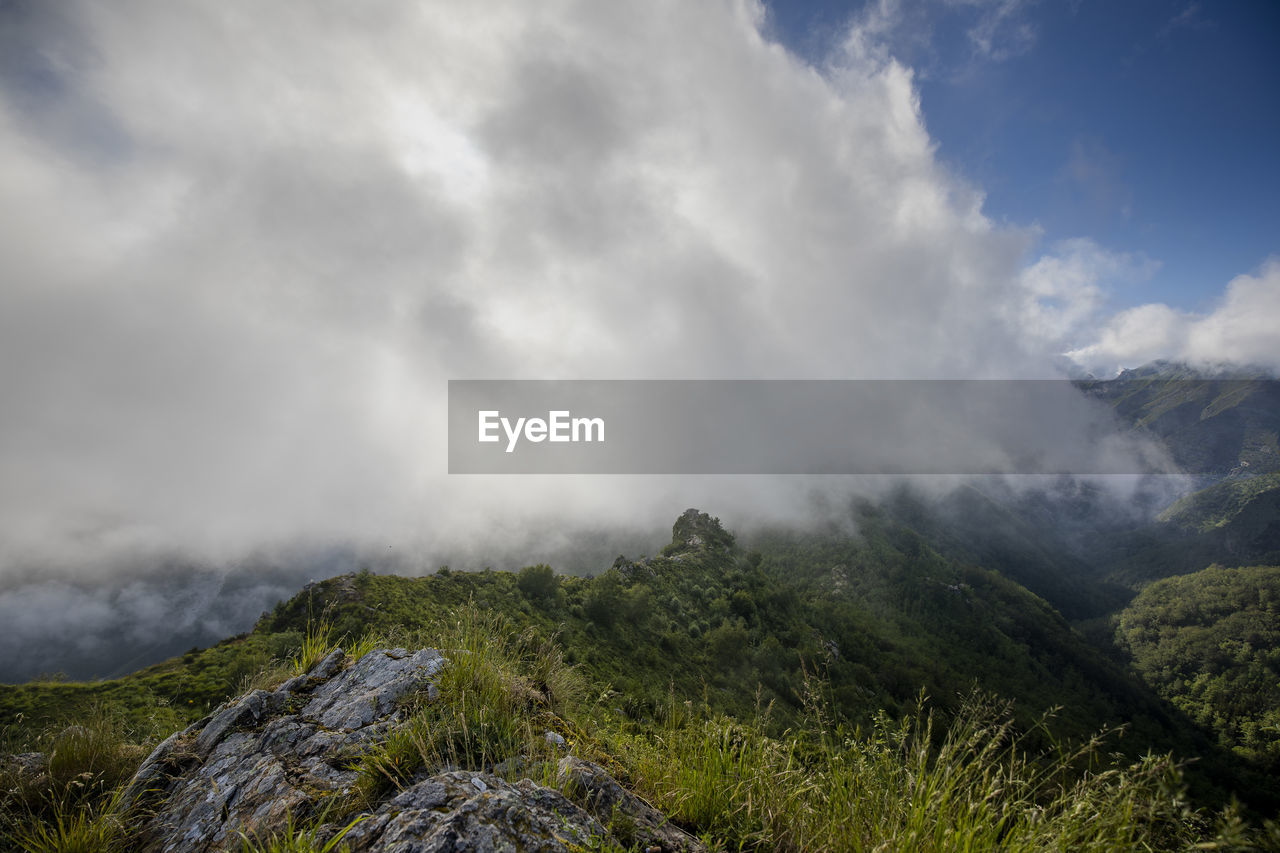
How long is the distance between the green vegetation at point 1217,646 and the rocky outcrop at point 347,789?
17440 cm

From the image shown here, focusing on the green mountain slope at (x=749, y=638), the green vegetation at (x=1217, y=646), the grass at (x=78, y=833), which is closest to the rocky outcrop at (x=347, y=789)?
the grass at (x=78, y=833)

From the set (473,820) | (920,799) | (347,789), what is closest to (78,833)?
(347,789)

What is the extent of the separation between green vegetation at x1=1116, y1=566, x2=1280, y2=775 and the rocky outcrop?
174395mm

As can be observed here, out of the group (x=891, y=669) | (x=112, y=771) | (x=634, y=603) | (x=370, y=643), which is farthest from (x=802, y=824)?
(x=891, y=669)

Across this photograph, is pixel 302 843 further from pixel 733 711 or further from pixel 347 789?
pixel 733 711

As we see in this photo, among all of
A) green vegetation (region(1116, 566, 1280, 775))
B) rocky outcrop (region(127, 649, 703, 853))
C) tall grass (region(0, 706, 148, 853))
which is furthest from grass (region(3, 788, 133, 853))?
green vegetation (region(1116, 566, 1280, 775))

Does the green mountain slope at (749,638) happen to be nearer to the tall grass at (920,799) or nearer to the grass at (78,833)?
the tall grass at (920,799)

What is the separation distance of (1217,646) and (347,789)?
245m

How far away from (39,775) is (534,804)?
6325 mm

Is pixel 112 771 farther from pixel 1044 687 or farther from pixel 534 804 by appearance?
pixel 1044 687

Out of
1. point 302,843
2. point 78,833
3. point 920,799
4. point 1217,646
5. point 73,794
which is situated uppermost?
point 302,843

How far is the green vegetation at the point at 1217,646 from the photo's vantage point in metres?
122

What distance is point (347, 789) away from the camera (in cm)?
421

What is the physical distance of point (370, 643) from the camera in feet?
25.0
